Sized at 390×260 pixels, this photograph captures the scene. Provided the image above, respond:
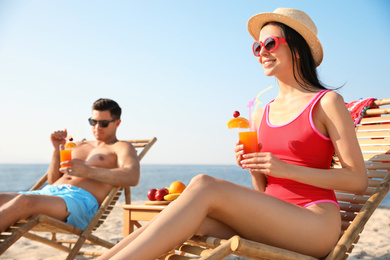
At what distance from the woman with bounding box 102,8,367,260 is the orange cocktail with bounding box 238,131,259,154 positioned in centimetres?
4

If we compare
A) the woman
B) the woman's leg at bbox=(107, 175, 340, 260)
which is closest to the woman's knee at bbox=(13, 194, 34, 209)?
the woman

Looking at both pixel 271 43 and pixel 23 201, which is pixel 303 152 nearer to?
pixel 271 43

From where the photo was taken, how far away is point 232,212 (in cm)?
195

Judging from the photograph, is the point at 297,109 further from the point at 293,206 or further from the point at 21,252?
the point at 21,252

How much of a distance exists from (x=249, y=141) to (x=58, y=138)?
2.91 m

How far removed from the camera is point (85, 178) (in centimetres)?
423

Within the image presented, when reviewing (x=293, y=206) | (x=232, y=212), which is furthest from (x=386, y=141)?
(x=232, y=212)

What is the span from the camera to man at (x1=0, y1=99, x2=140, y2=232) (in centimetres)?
351

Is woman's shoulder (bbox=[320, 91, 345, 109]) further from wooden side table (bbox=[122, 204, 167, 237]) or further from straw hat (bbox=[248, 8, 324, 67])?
wooden side table (bbox=[122, 204, 167, 237])

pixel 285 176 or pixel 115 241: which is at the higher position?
pixel 285 176

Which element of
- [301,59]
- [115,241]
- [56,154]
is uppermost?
[301,59]

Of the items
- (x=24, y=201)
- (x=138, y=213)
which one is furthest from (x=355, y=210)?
(x=24, y=201)

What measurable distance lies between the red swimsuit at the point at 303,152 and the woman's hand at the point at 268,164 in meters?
0.19

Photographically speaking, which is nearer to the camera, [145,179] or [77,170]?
[77,170]
